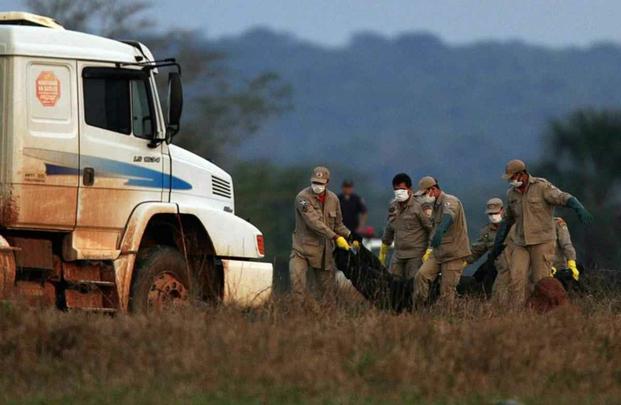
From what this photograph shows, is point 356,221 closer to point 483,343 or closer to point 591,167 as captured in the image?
point 483,343

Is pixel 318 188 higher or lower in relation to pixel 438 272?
higher

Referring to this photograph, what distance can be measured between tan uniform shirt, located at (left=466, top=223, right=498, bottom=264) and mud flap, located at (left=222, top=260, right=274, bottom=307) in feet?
12.8

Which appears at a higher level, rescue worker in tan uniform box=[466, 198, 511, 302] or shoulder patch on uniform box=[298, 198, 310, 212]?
shoulder patch on uniform box=[298, 198, 310, 212]

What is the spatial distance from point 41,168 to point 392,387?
4181mm

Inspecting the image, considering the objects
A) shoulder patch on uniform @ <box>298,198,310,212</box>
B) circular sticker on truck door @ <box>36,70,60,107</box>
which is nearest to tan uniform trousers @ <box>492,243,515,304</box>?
shoulder patch on uniform @ <box>298,198,310,212</box>

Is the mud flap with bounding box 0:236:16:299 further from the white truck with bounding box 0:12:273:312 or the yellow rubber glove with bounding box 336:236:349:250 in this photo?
the yellow rubber glove with bounding box 336:236:349:250

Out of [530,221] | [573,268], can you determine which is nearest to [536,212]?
[530,221]

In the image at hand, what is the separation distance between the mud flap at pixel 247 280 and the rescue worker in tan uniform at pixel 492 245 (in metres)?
3.27

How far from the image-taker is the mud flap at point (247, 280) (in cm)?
1730

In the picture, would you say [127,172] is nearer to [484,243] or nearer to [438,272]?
[438,272]

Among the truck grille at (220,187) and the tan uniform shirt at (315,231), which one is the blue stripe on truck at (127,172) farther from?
the tan uniform shirt at (315,231)

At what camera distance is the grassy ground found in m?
12.9

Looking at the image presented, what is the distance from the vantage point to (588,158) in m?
54.0

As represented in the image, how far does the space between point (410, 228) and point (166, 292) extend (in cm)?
461
